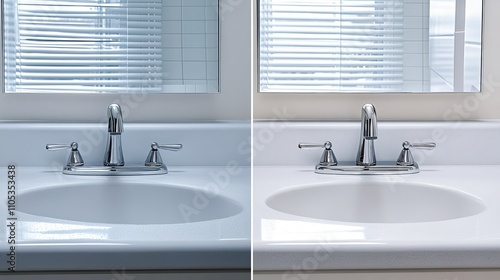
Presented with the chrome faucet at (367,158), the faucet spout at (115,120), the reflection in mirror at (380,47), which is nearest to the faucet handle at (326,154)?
the chrome faucet at (367,158)

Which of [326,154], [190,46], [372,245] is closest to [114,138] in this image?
[190,46]

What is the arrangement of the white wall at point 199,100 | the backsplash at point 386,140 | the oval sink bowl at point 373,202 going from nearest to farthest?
the white wall at point 199,100, the oval sink bowl at point 373,202, the backsplash at point 386,140

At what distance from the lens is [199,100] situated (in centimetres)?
58

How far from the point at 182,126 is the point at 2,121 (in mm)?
169

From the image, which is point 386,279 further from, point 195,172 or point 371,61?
point 371,61

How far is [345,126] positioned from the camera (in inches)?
34.7

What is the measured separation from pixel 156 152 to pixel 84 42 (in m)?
0.12

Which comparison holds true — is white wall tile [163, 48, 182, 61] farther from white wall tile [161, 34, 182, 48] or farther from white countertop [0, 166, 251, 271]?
white countertop [0, 166, 251, 271]

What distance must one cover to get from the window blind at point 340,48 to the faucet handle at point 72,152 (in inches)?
18.4

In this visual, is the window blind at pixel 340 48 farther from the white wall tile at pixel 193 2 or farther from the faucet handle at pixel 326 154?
the white wall tile at pixel 193 2

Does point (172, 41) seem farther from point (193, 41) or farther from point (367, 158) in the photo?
point (367, 158)

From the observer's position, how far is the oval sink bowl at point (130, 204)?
1.73ft

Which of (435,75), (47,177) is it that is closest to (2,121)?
(47,177)

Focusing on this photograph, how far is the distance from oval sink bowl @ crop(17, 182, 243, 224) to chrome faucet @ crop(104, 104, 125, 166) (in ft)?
0.12
